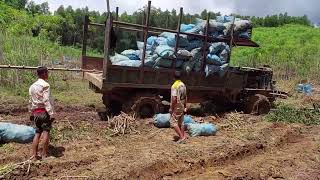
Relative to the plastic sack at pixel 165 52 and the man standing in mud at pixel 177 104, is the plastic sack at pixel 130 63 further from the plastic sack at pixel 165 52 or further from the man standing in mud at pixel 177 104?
the man standing in mud at pixel 177 104

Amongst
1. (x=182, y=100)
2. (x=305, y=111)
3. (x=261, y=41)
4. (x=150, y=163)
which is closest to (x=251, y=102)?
(x=305, y=111)

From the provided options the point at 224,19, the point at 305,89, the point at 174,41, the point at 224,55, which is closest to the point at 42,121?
the point at 174,41

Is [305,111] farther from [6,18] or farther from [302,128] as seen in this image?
[6,18]

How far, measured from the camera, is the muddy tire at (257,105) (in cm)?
1274

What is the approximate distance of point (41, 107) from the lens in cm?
729

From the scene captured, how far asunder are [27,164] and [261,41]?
45.0 m

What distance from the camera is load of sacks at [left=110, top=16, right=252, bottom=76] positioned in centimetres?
1102

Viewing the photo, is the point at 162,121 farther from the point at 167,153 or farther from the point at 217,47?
the point at 217,47

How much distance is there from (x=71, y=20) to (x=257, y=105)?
1429 inches

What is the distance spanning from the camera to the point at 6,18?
27750 mm

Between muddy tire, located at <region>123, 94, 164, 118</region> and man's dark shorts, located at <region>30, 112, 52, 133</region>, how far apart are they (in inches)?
141

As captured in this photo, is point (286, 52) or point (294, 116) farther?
point (286, 52)

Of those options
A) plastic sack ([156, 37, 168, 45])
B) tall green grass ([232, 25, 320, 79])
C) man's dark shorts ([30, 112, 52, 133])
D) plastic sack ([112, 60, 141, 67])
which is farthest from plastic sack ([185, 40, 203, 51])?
tall green grass ([232, 25, 320, 79])

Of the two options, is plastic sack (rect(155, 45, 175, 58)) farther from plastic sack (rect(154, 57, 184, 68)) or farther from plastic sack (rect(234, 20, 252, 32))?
plastic sack (rect(234, 20, 252, 32))
